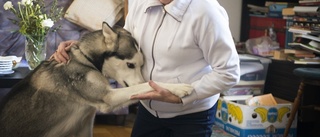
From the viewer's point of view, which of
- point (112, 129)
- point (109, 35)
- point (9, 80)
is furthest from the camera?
point (112, 129)

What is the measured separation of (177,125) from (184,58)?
0.27m

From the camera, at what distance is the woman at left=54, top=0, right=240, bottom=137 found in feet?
5.10

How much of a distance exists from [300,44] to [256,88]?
54 centimetres

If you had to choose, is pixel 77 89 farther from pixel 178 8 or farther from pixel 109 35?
pixel 178 8

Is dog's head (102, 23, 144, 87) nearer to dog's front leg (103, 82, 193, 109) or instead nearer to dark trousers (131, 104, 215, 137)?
dog's front leg (103, 82, 193, 109)

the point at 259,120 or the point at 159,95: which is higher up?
the point at 159,95

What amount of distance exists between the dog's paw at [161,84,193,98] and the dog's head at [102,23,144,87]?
16cm

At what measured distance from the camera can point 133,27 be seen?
5.88 feet

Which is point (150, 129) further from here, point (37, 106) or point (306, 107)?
point (306, 107)

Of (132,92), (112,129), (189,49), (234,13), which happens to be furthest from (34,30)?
(234,13)

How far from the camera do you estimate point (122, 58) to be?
1.70m

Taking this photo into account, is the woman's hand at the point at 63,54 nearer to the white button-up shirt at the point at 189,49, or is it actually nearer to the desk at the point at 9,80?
the white button-up shirt at the point at 189,49

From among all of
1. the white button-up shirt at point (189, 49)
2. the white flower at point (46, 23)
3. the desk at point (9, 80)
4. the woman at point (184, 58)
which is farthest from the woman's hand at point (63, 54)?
the white flower at point (46, 23)

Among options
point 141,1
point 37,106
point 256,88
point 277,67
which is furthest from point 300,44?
point 37,106
